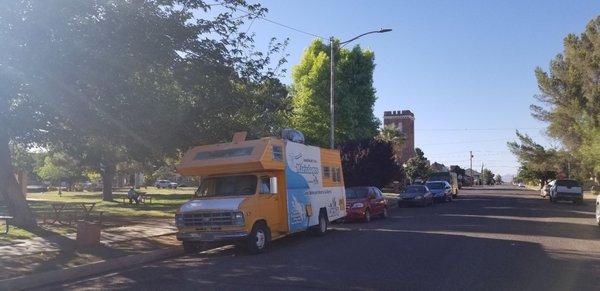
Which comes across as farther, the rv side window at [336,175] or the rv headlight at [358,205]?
the rv headlight at [358,205]

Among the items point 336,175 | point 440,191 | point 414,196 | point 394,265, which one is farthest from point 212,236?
point 440,191

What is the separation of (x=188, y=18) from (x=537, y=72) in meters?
51.5

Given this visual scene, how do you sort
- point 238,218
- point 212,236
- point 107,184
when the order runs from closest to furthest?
1. point 238,218
2. point 212,236
3. point 107,184

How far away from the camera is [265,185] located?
1463 centimetres

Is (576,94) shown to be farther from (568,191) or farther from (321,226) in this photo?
(321,226)

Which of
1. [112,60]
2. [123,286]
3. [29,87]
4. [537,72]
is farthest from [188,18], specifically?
[537,72]

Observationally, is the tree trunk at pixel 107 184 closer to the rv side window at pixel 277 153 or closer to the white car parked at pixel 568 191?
the rv side window at pixel 277 153

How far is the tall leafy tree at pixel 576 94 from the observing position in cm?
4828

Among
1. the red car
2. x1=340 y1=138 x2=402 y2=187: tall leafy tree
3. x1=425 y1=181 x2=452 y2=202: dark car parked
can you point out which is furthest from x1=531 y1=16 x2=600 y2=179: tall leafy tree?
the red car

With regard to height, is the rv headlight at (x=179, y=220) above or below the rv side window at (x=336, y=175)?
below

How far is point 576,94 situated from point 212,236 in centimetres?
4888

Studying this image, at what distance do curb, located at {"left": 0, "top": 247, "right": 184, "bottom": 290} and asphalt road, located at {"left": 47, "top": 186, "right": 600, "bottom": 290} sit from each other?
59cm

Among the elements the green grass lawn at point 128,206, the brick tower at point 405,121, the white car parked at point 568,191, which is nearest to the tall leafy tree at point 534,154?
the white car parked at point 568,191

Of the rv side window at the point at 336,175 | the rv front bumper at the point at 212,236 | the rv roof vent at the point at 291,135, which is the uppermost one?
the rv roof vent at the point at 291,135
